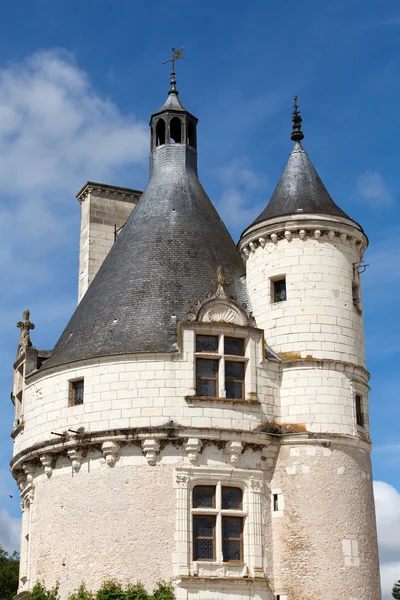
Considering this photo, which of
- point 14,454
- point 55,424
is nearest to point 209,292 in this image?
point 55,424

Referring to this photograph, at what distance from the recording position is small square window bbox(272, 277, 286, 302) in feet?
92.6

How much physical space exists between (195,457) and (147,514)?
195 centimetres

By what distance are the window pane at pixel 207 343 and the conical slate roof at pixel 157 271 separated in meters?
0.68

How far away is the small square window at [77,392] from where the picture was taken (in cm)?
2672

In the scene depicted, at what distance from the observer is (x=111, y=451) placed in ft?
82.8

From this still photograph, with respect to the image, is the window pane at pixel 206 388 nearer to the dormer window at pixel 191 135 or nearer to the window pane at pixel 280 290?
the window pane at pixel 280 290

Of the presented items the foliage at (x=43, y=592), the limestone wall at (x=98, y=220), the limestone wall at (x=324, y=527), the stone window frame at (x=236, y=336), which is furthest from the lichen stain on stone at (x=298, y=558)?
the limestone wall at (x=98, y=220)

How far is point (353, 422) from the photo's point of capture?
88.0ft

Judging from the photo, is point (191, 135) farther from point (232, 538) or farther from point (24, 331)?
point (232, 538)

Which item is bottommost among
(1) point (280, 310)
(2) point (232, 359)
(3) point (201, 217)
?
(2) point (232, 359)

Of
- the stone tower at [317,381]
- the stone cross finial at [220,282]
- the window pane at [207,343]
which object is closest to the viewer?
the stone tower at [317,381]

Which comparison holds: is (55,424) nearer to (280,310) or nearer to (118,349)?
(118,349)

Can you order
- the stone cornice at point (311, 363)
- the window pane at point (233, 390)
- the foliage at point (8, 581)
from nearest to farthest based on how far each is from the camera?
the window pane at point (233, 390) → the stone cornice at point (311, 363) → the foliage at point (8, 581)

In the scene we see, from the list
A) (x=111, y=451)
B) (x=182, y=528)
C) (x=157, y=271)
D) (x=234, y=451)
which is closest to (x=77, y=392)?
(x=111, y=451)
